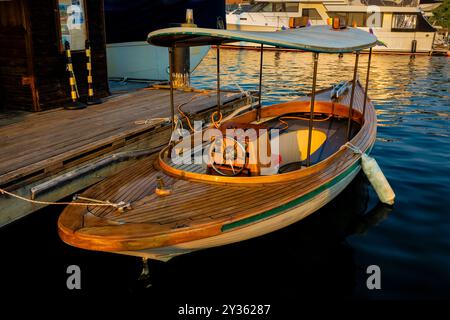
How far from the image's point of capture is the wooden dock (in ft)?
22.3

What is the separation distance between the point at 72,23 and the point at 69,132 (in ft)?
13.7

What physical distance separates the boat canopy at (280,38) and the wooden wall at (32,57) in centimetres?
486

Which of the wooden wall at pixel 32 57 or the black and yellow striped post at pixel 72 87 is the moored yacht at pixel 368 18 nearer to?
the black and yellow striped post at pixel 72 87

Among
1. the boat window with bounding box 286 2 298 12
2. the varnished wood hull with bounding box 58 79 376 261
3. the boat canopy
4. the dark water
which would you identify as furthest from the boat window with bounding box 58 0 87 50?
the boat window with bounding box 286 2 298 12

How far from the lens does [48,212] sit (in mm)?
8281

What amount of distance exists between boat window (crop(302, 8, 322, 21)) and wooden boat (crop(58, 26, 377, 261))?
4029 centimetres

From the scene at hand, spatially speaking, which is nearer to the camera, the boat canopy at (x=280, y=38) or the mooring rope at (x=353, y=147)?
the boat canopy at (x=280, y=38)

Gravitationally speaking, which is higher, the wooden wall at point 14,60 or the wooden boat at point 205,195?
the wooden wall at point 14,60

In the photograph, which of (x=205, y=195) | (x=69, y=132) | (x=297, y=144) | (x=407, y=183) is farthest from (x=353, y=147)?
(x=69, y=132)

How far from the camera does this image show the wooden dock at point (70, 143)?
679cm

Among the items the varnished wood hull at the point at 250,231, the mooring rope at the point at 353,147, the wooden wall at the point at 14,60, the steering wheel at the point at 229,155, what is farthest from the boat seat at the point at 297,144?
the wooden wall at the point at 14,60

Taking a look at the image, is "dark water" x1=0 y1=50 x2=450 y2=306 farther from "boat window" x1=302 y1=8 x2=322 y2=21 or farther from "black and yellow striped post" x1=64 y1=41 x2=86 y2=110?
"boat window" x1=302 y1=8 x2=322 y2=21

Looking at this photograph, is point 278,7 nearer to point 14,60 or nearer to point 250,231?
point 14,60

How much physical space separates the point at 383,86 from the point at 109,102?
19.6 meters
